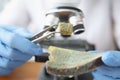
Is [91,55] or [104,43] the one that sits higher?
[104,43]

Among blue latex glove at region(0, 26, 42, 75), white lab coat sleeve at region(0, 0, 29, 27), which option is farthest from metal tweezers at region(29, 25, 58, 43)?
white lab coat sleeve at region(0, 0, 29, 27)

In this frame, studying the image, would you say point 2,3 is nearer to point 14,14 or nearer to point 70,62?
point 14,14

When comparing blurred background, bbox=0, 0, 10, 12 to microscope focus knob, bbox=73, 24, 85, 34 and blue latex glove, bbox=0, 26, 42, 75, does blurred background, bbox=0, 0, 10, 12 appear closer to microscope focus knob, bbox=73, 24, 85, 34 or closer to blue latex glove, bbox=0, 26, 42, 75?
blue latex glove, bbox=0, 26, 42, 75

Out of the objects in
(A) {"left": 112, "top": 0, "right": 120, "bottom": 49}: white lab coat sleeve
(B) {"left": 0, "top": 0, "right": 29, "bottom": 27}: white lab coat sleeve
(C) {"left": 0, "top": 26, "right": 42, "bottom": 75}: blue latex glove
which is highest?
(B) {"left": 0, "top": 0, "right": 29, "bottom": 27}: white lab coat sleeve

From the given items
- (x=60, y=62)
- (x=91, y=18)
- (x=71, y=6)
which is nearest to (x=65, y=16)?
(x=71, y=6)

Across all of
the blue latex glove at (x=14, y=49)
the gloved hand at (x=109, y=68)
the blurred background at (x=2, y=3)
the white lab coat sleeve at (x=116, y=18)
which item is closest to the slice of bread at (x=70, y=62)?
the gloved hand at (x=109, y=68)

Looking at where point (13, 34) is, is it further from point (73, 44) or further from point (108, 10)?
point (108, 10)
